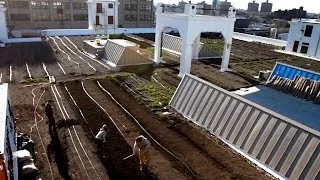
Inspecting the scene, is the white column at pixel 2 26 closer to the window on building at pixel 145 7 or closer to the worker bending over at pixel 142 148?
the worker bending over at pixel 142 148

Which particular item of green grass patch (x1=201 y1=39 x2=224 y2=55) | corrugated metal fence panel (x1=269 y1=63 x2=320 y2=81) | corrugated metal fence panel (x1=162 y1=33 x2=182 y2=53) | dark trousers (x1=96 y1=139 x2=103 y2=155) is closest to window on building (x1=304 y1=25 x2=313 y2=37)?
green grass patch (x1=201 y1=39 x2=224 y2=55)

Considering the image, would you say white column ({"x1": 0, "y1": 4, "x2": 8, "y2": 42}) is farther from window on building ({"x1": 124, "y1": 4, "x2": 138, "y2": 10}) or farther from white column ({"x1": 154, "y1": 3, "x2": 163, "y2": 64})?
window on building ({"x1": 124, "y1": 4, "x2": 138, "y2": 10})

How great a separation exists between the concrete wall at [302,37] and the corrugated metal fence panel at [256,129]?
3026 centimetres

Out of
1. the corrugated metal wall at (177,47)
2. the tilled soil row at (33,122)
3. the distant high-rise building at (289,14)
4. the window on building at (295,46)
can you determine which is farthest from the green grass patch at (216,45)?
the distant high-rise building at (289,14)

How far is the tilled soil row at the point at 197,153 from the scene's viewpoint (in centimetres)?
1167

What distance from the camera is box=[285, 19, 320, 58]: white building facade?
3959 centimetres

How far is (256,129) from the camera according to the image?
12.8 m

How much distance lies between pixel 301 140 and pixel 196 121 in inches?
229

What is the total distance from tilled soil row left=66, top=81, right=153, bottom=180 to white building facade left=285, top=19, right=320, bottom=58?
112ft

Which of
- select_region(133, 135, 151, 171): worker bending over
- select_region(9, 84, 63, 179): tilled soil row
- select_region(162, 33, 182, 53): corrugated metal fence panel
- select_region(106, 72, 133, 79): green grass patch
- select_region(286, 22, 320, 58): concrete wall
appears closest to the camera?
select_region(133, 135, 151, 171): worker bending over

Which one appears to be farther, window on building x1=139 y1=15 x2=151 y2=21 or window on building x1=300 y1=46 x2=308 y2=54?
window on building x1=139 y1=15 x2=151 y2=21

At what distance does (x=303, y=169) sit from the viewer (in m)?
10.7

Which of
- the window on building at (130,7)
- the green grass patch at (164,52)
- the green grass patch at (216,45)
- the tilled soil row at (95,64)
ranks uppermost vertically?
the window on building at (130,7)

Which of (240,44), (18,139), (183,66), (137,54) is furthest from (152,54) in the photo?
(18,139)
